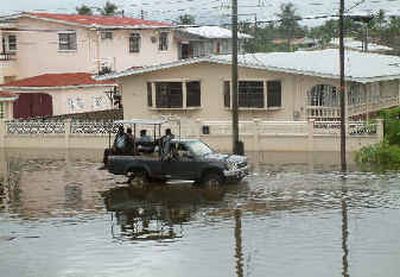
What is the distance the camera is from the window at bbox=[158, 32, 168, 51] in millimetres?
64500

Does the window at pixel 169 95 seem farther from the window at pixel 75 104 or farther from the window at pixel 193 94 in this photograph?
the window at pixel 75 104

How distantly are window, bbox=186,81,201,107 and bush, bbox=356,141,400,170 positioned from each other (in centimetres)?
1170

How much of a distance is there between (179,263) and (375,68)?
3088cm

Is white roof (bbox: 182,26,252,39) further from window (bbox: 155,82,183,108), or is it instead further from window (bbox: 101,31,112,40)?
window (bbox: 155,82,183,108)

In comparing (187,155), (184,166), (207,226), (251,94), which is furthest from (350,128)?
(207,226)

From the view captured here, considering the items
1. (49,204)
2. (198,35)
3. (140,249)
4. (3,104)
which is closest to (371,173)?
(49,204)

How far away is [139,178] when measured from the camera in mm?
27359

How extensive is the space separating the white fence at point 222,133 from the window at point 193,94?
11.3 feet

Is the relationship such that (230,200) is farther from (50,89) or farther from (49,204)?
(50,89)

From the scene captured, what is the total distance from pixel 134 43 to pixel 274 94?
2311cm

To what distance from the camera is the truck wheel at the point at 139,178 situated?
27.3 m

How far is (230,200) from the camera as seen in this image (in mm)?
24047

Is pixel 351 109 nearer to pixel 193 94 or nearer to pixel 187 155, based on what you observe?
pixel 193 94

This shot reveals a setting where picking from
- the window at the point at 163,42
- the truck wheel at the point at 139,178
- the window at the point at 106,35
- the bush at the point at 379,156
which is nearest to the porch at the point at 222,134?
the bush at the point at 379,156
